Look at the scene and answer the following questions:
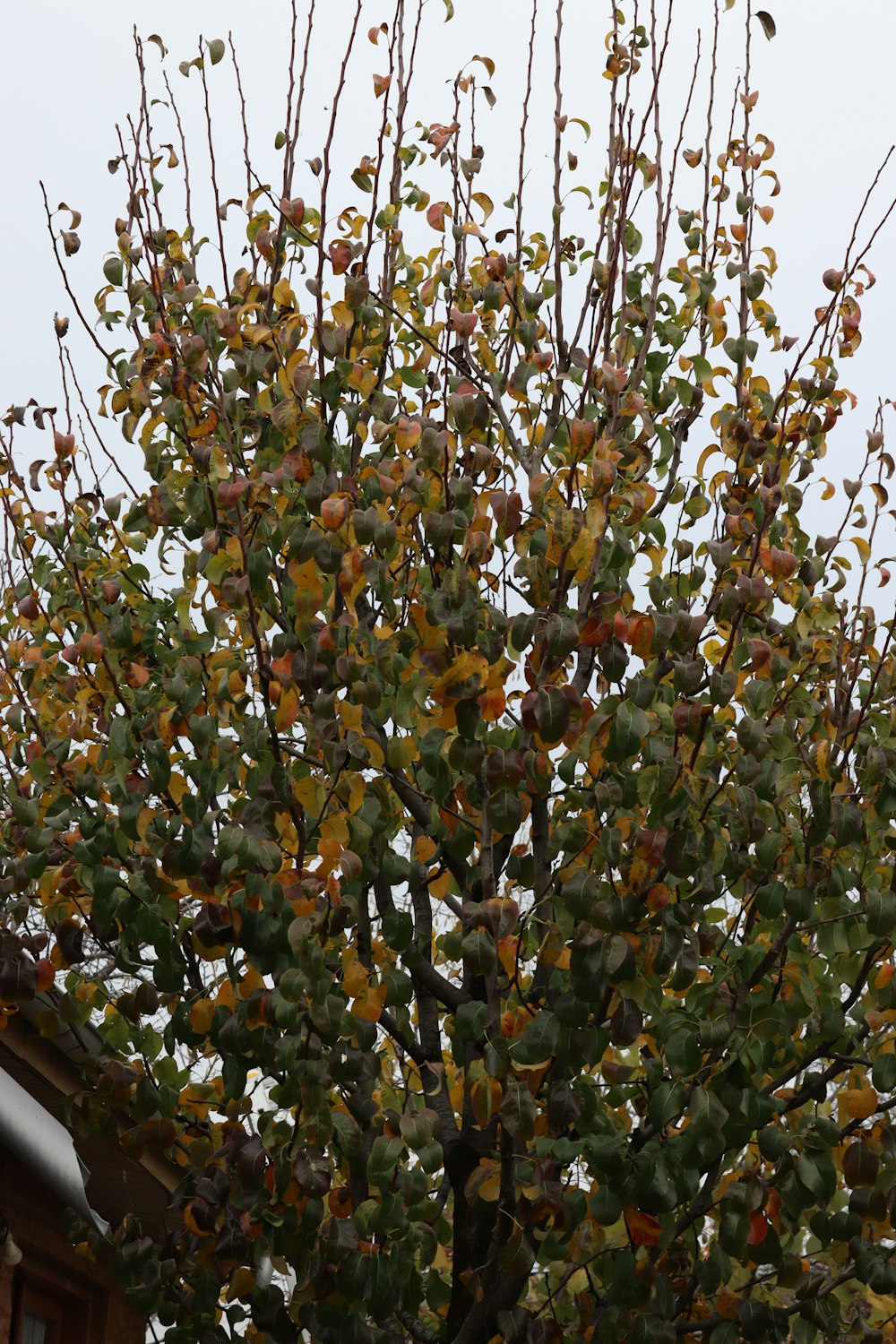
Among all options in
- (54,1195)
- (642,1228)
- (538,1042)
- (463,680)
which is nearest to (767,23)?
(463,680)

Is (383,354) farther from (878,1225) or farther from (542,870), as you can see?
(878,1225)

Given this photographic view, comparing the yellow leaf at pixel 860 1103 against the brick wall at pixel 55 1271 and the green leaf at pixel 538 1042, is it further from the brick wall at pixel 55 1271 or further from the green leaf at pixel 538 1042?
the brick wall at pixel 55 1271

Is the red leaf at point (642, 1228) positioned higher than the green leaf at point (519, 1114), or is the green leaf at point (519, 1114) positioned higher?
the green leaf at point (519, 1114)

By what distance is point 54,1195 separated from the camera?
512 centimetres

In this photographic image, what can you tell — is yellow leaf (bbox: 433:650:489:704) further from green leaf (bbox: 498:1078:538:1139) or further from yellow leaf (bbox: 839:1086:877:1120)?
yellow leaf (bbox: 839:1086:877:1120)

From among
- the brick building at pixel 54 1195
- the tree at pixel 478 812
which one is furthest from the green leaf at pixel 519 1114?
the brick building at pixel 54 1195

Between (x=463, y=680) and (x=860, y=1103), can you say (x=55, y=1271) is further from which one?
(x=463, y=680)

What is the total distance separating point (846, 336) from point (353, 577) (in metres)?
1.72

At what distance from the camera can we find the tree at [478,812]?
307 centimetres

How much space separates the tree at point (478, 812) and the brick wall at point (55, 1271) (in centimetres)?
103

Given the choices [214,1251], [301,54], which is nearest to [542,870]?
[214,1251]

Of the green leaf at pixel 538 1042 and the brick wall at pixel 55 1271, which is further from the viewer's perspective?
the brick wall at pixel 55 1271

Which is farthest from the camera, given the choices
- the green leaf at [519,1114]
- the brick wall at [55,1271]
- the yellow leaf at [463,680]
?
the brick wall at [55,1271]

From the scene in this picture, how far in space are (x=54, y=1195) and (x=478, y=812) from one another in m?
2.66
